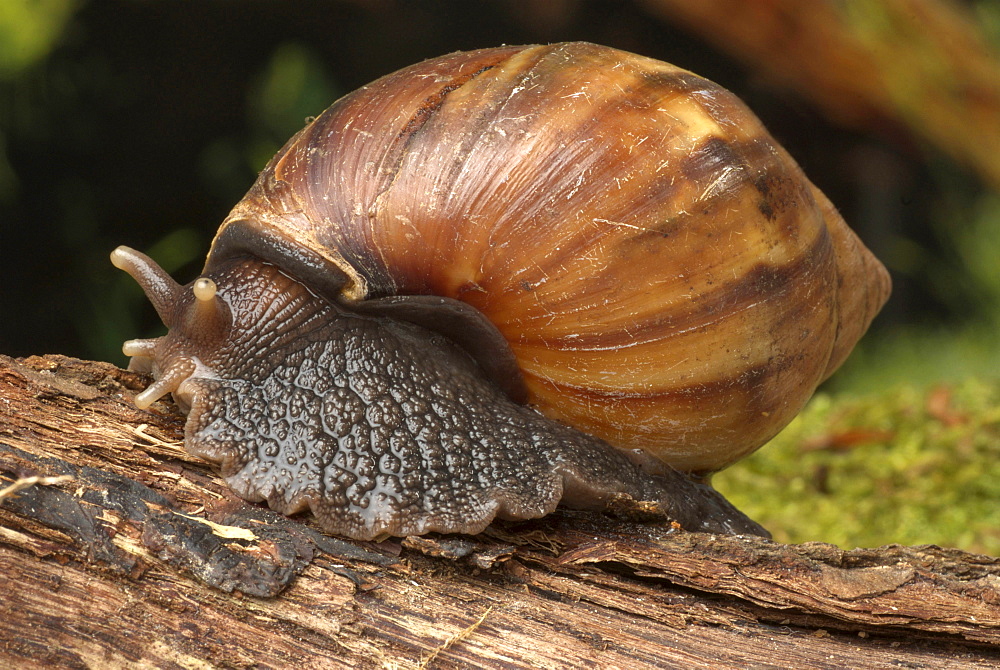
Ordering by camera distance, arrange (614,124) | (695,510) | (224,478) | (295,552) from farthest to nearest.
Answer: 1. (695,510)
2. (614,124)
3. (224,478)
4. (295,552)

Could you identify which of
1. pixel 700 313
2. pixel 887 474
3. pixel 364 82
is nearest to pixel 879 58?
pixel 887 474

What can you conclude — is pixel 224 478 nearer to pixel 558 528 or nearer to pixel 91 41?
pixel 558 528

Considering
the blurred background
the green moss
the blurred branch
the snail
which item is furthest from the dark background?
the snail

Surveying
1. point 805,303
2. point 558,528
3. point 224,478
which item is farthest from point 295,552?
point 805,303

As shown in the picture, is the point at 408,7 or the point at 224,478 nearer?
the point at 224,478

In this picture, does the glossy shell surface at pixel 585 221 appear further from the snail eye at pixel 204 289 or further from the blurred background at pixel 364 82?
the blurred background at pixel 364 82

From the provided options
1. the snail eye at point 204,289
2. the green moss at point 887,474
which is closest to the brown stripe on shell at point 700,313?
the snail eye at point 204,289

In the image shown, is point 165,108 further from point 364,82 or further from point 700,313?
point 700,313
